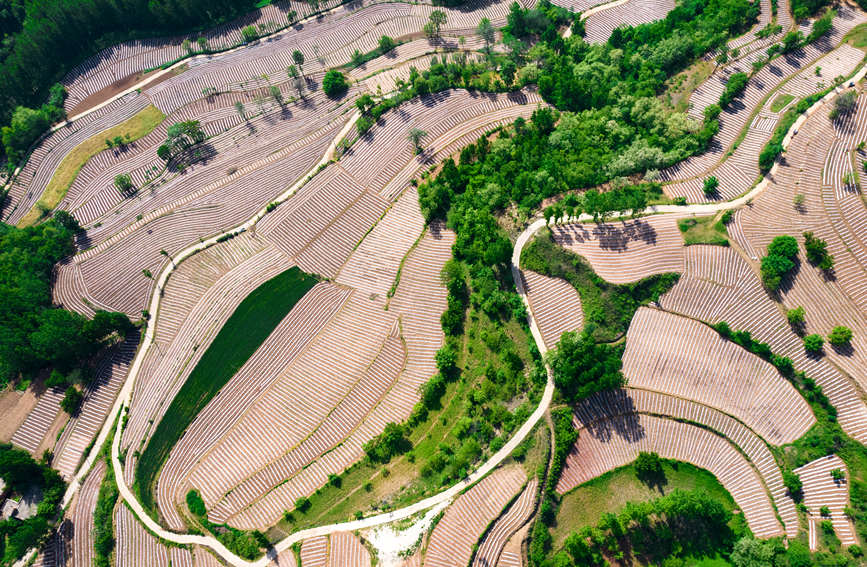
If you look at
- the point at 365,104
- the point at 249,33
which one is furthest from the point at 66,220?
the point at 365,104

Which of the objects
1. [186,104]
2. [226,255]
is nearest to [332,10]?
[186,104]

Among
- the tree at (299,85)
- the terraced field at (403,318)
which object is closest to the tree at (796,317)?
the terraced field at (403,318)

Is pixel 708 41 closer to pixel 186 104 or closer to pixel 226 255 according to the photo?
pixel 226 255

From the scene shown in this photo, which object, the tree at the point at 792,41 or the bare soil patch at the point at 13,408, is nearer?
the bare soil patch at the point at 13,408

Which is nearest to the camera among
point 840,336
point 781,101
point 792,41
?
point 840,336

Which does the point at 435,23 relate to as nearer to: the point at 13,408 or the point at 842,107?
the point at 842,107

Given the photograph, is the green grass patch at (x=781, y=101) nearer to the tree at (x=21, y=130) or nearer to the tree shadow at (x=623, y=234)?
the tree shadow at (x=623, y=234)

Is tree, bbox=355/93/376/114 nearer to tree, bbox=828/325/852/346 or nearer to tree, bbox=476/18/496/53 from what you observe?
tree, bbox=476/18/496/53
